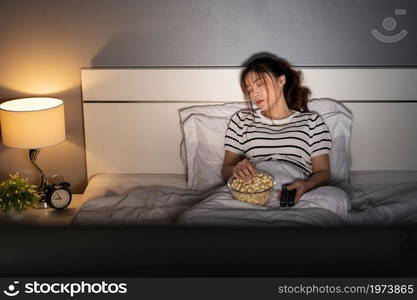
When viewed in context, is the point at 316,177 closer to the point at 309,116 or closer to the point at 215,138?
the point at 309,116

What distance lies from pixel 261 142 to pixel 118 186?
75 cm

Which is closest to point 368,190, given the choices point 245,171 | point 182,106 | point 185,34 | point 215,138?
point 245,171

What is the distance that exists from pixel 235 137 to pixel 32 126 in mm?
988

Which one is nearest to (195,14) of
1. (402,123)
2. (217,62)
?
(217,62)

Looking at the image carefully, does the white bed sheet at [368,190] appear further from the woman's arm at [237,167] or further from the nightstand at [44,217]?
the woman's arm at [237,167]

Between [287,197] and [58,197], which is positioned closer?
[287,197]

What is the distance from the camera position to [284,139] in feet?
9.38

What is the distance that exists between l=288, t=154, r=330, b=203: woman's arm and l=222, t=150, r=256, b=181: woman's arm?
0.62 ft

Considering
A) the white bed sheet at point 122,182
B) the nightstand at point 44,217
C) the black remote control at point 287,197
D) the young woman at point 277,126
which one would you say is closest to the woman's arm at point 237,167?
the young woman at point 277,126

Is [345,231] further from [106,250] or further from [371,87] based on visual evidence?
[371,87]

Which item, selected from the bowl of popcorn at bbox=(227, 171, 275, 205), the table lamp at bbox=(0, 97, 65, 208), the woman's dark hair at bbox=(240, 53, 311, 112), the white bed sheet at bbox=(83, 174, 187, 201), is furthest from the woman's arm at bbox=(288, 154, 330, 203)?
the table lamp at bbox=(0, 97, 65, 208)

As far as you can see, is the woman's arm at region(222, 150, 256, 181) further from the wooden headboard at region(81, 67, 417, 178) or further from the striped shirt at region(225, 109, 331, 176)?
the wooden headboard at region(81, 67, 417, 178)

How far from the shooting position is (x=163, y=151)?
10.5ft

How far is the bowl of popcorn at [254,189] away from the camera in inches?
97.9
